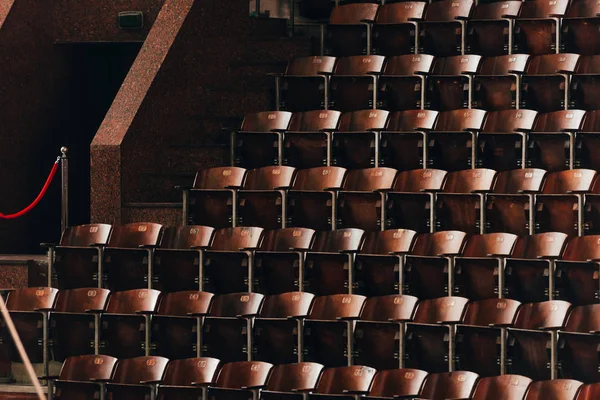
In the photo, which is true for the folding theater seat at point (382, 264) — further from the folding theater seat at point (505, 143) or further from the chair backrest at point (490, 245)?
the folding theater seat at point (505, 143)

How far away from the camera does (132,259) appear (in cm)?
486

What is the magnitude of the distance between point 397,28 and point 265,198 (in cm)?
117

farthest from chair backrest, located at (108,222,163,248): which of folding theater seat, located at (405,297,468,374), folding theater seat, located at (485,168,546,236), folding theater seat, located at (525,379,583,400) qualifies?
folding theater seat, located at (525,379,583,400)

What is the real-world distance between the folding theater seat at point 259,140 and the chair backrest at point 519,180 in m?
0.93

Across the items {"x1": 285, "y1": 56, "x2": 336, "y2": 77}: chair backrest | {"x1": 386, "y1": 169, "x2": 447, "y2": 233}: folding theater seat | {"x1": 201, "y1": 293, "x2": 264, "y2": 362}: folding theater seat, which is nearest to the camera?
{"x1": 201, "y1": 293, "x2": 264, "y2": 362}: folding theater seat

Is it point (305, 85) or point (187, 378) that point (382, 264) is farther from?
point (305, 85)

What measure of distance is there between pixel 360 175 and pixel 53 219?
1.91m

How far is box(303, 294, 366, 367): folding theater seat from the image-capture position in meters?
4.42

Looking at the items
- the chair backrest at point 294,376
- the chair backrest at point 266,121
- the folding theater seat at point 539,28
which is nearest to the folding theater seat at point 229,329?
the chair backrest at point 294,376

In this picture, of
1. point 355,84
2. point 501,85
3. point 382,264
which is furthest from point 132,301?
point 501,85

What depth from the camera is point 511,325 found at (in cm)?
413

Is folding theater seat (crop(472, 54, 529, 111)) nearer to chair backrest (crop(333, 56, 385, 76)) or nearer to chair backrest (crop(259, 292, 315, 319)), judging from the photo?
chair backrest (crop(333, 56, 385, 76))

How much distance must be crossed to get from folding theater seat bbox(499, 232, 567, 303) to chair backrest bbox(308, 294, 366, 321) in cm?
47

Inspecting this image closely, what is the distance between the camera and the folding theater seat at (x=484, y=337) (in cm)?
420
